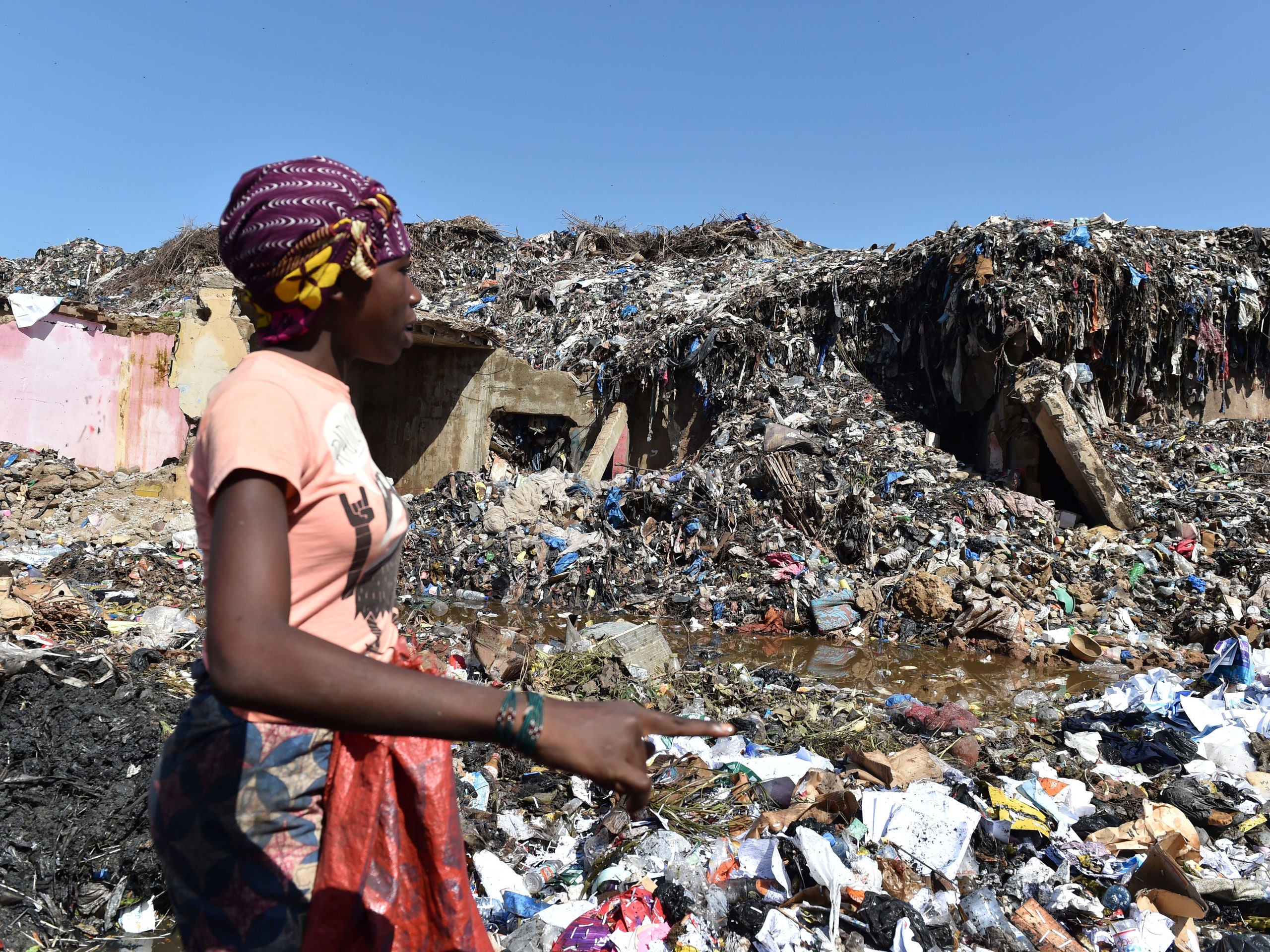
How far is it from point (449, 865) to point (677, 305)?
11.6 m

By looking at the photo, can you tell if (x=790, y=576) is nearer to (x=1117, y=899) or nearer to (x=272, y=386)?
(x=1117, y=899)

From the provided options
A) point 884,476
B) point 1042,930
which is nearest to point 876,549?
point 884,476

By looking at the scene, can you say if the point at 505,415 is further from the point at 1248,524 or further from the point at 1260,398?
the point at 1260,398

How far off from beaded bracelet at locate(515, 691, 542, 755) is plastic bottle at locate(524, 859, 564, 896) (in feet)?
7.10

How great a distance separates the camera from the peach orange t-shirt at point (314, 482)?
2.95ft

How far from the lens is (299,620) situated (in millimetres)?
977

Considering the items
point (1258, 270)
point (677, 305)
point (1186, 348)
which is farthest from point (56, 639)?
point (1258, 270)

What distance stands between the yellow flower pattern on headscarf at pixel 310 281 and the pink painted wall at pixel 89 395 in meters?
9.82

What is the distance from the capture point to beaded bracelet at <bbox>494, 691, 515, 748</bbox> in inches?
34.6

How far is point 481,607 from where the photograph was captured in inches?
291

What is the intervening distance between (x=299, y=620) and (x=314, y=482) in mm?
161

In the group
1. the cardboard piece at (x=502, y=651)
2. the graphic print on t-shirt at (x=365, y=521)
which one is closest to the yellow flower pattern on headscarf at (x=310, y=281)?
the graphic print on t-shirt at (x=365, y=521)

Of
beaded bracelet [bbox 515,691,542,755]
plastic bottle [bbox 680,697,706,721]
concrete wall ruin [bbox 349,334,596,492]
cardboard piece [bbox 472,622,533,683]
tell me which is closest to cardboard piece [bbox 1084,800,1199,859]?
plastic bottle [bbox 680,697,706,721]

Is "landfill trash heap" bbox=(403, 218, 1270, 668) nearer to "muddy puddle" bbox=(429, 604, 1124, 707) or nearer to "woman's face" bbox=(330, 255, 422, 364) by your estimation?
"muddy puddle" bbox=(429, 604, 1124, 707)
